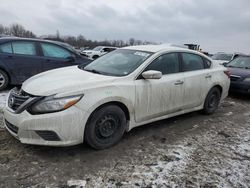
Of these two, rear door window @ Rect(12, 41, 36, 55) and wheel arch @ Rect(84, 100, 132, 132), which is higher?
rear door window @ Rect(12, 41, 36, 55)

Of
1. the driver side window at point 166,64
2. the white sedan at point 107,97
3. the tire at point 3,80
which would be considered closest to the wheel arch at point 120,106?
the white sedan at point 107,97

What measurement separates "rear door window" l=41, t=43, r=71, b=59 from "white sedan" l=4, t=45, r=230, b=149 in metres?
2.81

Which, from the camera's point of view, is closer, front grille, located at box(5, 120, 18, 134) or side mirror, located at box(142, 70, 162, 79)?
front grille, located at box(5, 120, 18, 134)

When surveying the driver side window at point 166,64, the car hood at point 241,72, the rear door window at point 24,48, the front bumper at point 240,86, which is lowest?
the front bumper at point 240,86

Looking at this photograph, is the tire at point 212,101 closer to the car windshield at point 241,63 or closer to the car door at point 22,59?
the car windshield at point 241,63

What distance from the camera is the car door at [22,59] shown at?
612 cm

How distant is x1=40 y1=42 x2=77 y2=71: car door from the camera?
660 cm

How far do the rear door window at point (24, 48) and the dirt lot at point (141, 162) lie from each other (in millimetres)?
3250

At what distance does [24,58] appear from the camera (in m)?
6.26

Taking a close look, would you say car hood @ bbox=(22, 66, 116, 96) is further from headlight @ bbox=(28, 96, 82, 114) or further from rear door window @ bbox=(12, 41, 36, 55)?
rear door window @ bbox=(12, 41, 36, 55)

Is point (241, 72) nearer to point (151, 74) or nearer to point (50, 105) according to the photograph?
point (151, 74)

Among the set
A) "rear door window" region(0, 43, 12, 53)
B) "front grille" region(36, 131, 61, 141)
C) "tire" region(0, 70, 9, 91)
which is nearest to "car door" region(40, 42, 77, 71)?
"rear door window" region(0, 43, 12, 53)

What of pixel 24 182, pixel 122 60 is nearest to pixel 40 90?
pixel 24 182

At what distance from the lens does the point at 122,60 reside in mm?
4121
